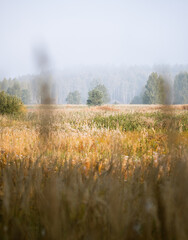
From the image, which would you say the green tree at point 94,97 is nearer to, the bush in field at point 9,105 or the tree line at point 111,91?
the tree line at point 111,91

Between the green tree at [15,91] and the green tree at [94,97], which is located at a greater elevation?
the green tree at [15,91]

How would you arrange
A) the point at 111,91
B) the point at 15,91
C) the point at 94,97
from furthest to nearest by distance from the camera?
the point at 111,91 < the point at 15,91 < the point at 94,97

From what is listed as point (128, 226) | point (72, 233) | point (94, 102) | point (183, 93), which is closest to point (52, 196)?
point (72, 233)

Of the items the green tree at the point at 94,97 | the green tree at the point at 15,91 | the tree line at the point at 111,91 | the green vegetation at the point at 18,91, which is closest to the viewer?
the tree line at the point at 111,91

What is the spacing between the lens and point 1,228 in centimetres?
116

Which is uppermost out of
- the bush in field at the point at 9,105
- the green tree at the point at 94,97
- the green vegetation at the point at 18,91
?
the green vegetation at the point at 18,91

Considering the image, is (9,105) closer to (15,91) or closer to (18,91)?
(15,91)

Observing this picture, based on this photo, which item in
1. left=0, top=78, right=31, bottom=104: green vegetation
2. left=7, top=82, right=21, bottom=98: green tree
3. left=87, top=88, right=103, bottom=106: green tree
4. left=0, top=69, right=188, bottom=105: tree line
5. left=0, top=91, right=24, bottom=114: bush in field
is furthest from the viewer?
left=0, top=78, right=31, bottom=104: green vegetation

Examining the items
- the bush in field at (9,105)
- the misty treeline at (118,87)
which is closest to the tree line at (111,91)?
the misty treeline at (118,87)

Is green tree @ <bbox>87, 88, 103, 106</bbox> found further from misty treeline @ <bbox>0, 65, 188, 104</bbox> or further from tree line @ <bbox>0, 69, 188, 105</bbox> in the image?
misty treeline @ <bbox>0, 65, 188, 104</bbox>

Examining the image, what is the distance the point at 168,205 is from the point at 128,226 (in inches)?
8.9

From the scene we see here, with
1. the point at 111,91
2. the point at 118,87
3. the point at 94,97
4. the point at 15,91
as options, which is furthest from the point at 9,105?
the point at 118,87

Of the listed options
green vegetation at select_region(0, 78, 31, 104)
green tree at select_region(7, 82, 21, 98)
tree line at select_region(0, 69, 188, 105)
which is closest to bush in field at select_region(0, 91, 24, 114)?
tree line at select_region(0, 69, 188, 105)

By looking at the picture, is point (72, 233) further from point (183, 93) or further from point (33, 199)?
point (183, 93)
